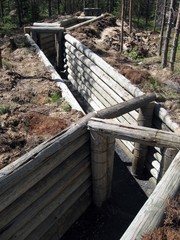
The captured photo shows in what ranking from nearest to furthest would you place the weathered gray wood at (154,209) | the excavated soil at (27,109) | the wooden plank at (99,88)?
the weathered gray wood at (154,209)
the excavated soil at (27,109)
the wooden plank at (99,88)

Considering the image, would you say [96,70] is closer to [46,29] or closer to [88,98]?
[88,98]

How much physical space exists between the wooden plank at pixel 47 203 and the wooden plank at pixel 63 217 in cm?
28

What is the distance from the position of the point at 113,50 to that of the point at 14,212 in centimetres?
1245

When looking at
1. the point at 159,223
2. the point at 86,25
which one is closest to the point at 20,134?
the point at 159,223

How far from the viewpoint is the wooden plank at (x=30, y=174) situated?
278 inches

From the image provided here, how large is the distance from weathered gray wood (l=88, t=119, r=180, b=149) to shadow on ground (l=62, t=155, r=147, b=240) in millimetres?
3444

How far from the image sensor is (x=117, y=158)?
42.8 feet

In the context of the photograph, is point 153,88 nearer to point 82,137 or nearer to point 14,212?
point 82,137

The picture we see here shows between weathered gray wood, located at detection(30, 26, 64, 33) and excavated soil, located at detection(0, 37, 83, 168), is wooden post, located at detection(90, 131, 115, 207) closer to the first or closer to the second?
excavated soil, located at detection(0, 37, 83, 168)

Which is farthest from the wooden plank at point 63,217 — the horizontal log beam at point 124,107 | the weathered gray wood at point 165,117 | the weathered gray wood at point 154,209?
the weathered gray wood at point 154,209

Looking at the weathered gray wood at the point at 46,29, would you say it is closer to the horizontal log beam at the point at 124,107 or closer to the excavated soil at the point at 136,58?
the excavated soil at the point at 136,58

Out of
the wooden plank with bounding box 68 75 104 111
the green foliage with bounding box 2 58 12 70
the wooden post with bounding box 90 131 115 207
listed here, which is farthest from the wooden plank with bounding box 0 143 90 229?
the green foliage with bounding box 2 58 12 70

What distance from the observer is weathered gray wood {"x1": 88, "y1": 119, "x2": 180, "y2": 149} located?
7.90 m

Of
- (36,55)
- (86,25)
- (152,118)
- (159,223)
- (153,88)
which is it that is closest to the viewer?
(159,223)
